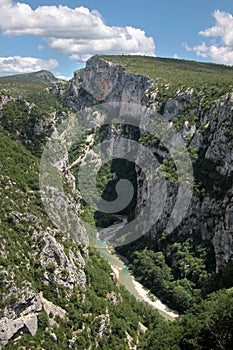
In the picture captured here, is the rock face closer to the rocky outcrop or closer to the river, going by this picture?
the river

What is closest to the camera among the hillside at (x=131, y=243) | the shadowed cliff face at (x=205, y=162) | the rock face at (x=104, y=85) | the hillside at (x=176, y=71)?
the hillside at (x=131, y=243)

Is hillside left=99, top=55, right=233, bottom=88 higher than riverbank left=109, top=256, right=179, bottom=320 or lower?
higher

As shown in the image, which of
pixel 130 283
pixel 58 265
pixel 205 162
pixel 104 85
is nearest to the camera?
pixel 58 265

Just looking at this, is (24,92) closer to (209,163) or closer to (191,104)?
(191,104)

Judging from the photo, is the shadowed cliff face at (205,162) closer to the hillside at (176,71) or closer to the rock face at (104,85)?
the hillside at (176,71)

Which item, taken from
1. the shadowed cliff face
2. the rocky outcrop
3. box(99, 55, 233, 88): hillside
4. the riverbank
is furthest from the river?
box(99, 55, 233, 88): hillside

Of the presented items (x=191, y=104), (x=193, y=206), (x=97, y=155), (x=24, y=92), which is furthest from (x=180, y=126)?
(x=24, y=92)

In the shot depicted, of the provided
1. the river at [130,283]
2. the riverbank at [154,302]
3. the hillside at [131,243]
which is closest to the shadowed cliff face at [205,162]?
the hillside at [131,243]

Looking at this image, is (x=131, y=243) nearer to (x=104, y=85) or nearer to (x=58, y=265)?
(x=58, y=265)

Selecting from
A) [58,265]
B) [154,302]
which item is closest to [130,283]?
[154,302]
